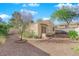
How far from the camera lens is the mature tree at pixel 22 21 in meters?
2.35

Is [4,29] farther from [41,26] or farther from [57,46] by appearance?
[57,46]

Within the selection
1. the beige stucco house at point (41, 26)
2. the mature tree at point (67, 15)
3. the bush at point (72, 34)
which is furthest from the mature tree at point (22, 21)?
the bush at point (72, 34)

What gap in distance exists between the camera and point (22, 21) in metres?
2.37

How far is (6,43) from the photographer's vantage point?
236cm

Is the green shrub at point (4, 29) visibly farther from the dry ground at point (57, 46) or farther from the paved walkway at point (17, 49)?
the dry ground at point (57, 46)

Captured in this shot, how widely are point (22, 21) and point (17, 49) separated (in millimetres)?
234

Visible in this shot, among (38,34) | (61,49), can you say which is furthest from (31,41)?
(61,49)

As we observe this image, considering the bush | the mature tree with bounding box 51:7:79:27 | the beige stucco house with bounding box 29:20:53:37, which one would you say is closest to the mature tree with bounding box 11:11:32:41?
the beige stucco house with bounding box 29:20:53:37

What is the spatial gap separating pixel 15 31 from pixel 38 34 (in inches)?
7.5

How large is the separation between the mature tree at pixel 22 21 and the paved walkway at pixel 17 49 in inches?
3.3

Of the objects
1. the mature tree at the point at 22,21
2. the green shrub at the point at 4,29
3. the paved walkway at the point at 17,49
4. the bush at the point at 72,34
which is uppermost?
the mature tree at the point at 22,21

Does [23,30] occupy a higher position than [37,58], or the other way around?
[23,30]

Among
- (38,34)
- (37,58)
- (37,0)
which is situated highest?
(37,0)

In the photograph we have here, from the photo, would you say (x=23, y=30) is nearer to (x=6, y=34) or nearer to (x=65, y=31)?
(x=6, y=34)
